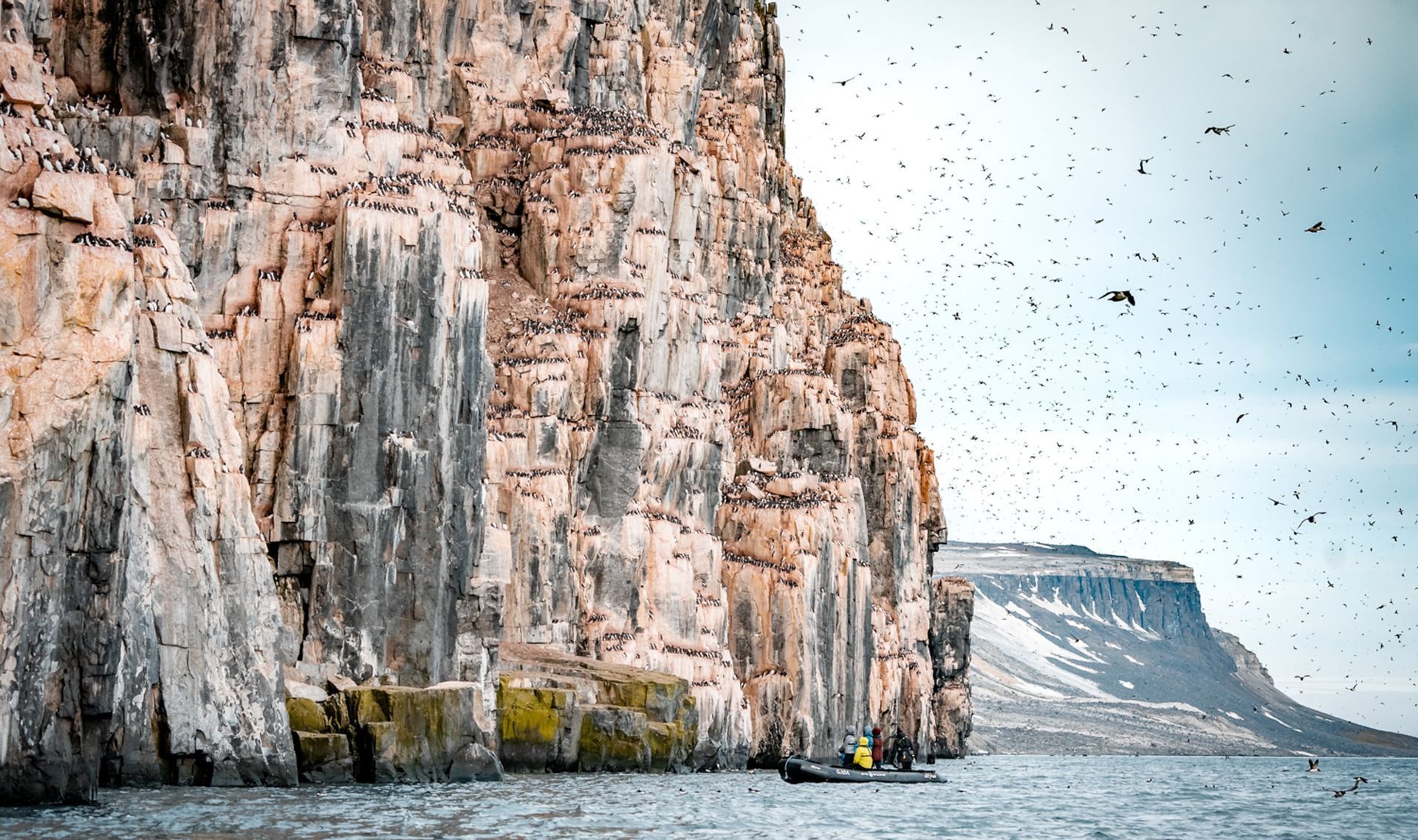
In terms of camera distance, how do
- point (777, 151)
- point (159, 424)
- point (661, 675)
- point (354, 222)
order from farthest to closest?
point (777, 151), point (661, 675), point (354, 222), point (159, 424)

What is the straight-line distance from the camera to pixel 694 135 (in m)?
116

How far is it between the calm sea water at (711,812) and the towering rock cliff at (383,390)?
3302 mm

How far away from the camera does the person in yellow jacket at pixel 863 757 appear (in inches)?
3066

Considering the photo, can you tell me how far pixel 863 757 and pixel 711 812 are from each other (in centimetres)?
2068

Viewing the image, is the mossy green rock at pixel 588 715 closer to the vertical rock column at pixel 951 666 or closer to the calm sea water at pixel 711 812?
the calm sea water at pixel 711 812

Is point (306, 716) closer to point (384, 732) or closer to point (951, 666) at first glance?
point (384, 732)

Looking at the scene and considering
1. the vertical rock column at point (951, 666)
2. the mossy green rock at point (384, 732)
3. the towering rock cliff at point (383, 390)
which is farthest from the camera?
the vertical rock column at point (951, 666)

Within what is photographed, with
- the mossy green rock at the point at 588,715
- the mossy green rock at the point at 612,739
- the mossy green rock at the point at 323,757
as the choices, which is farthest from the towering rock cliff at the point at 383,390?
the mossy green rock at the point at 612,739

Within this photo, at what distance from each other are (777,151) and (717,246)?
2199 cm

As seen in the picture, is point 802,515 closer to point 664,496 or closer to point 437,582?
point 664,496

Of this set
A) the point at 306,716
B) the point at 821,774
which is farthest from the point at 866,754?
the point at 306,716

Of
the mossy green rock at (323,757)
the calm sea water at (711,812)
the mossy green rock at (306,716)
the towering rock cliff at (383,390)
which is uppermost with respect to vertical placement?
the towering rock cliff at (383,390)

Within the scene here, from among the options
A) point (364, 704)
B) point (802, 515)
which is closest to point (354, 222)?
point (364, 704)

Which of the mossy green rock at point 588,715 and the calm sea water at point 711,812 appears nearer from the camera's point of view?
the calm sea water at point 711,812
